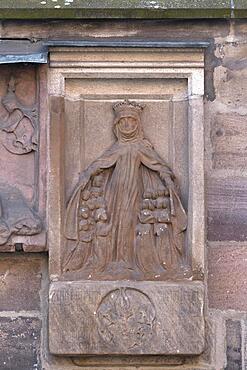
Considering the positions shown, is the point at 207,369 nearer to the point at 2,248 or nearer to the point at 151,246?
the point at 151,246

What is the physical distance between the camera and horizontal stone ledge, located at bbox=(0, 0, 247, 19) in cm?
463

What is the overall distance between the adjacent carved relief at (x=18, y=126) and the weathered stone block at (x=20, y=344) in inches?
31.0

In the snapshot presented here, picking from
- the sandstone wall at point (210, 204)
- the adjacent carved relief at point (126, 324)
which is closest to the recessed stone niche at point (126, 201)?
the adjacent carved relief at point (126, 324)

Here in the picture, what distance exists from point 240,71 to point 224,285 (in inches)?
39.0

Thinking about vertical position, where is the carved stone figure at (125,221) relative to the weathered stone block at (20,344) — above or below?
above

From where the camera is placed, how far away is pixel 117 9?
4633 mm

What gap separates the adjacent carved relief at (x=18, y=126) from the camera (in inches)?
184

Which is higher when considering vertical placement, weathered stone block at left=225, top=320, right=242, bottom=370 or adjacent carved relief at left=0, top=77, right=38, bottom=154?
adjacent carved relief at left=0, top=77, right=38, bottom=154

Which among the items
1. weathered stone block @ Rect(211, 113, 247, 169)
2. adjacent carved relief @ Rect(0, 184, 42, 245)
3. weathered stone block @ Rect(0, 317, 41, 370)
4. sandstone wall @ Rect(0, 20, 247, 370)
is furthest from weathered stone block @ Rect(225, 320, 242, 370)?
adjacent carved relief @ Rect(0, 184, 42, 245)

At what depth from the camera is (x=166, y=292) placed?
4.55m

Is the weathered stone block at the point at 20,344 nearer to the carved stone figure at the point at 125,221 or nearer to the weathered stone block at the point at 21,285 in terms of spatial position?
the weathered stone block at the point at 21,285

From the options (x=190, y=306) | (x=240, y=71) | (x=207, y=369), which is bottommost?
(x=207, y=369)

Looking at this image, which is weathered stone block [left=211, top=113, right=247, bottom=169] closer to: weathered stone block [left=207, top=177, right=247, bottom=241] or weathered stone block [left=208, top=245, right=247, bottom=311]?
weathered stone block [left=207, top=177, right=247, bottom=241]

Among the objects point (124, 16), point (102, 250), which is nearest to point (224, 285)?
point (102, 250)
